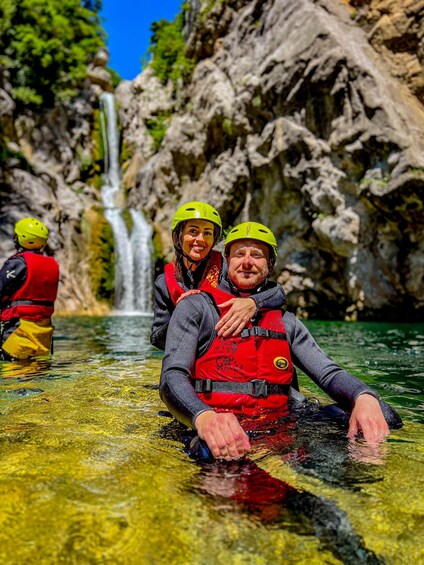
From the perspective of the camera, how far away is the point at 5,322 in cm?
675

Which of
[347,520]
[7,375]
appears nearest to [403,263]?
[7,375]

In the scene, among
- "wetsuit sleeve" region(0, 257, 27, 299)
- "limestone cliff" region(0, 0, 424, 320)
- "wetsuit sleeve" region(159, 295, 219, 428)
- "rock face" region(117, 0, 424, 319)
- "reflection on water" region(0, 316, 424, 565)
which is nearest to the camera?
"reflection on water" region(0, 316, 424, 565)

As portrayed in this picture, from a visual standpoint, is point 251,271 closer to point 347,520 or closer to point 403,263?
point 347,520

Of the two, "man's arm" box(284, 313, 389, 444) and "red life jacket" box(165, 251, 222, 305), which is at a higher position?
"red life jacket" box(165, 251, 222, 305)

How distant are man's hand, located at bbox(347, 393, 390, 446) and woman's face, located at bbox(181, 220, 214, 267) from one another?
191cm

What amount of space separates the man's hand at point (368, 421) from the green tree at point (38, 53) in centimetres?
2773

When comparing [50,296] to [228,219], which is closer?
[50,296]

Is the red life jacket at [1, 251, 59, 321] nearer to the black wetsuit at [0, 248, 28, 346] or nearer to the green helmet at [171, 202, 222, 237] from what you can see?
the black wetsuit at [0, 248, 28, 346]

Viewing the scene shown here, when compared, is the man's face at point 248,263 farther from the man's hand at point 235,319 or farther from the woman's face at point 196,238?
the woman's face at point 196,238

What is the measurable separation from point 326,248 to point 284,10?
10.4m

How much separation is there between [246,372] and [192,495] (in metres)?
Answer: 1.24

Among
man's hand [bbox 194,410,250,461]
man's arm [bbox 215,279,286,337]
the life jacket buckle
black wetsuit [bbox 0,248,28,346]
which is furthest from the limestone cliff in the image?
man's hand [bbox 194,410,250,461]

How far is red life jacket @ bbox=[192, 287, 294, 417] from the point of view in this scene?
3078 mm

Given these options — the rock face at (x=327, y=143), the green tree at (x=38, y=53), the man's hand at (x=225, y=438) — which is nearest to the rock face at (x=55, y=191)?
the green tree at (x=38, y=53)
